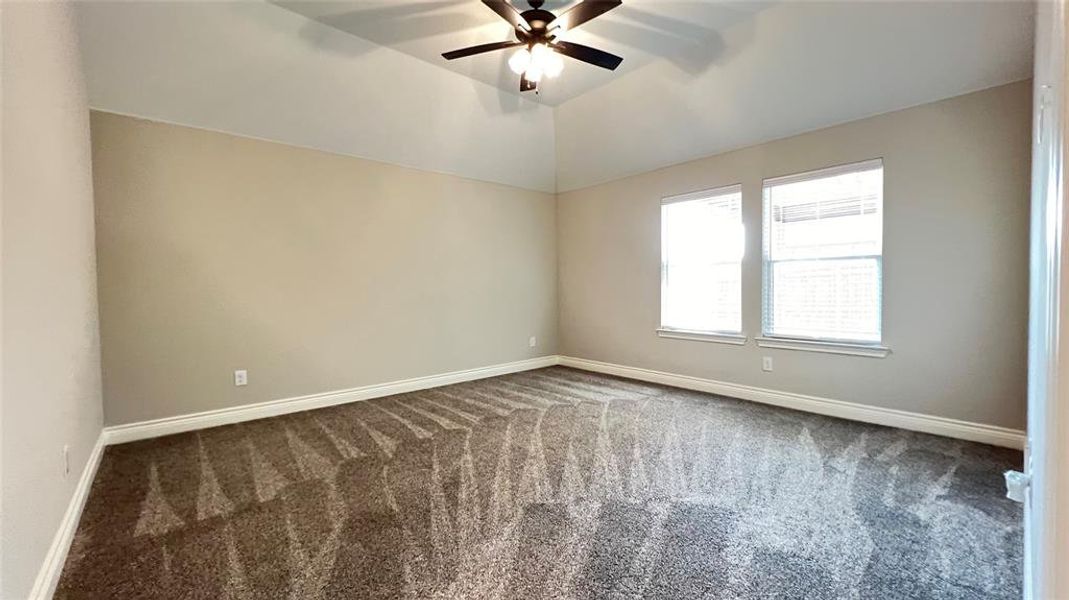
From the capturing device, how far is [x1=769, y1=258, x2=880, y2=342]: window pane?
11.1 feet

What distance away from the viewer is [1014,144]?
2742mm

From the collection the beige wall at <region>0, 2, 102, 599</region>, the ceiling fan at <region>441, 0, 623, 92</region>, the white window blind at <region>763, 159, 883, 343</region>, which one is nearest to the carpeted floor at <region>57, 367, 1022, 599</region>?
the beige wall at <region>0, 2, 102, 599</region>

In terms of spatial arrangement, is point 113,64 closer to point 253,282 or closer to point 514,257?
point 253,282

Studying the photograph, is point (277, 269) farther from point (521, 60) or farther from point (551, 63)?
point (551, 63)

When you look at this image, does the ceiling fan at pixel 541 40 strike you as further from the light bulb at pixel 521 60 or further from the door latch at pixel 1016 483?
the door latch at pixel 1016 483

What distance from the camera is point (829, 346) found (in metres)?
3.56

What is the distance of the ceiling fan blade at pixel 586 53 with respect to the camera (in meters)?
2.75

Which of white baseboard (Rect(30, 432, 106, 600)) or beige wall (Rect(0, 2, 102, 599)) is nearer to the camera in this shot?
beige wall (Rect(0, 2, 102, 599))

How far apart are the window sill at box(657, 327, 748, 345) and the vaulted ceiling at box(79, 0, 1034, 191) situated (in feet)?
6.05

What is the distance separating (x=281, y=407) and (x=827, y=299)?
490 cm

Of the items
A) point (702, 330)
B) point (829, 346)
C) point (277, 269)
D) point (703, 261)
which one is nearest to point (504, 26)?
point (277, 269)

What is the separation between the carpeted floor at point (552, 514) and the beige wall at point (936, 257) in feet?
1.35

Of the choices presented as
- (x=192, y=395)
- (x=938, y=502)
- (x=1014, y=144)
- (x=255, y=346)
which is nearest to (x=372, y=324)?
(x=255, y=346)

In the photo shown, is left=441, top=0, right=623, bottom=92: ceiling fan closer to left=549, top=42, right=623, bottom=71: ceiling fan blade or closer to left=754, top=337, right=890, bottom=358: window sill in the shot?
left=549, top=42, right=623, bottom=71: ceiling fan blade
